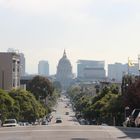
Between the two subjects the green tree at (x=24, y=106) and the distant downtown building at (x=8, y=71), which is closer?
the green tree at (x=24, y=106)

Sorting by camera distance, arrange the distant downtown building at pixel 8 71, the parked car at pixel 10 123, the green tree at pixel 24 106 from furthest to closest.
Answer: the distant downtown building at pixel 8 71
the green tree at pixel 24 106
the parked car at pixel 10 123

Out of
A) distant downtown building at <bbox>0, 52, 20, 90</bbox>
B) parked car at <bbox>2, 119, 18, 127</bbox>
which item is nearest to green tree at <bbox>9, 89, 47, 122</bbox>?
distant downtown building at <bbox>0, 52, 20, 90</bbox>

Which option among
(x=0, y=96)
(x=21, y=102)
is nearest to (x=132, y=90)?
(x=0, y=96)

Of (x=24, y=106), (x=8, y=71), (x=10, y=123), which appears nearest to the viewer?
(x=10, y=123)

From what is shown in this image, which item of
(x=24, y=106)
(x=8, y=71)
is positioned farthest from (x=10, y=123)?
(x=8, y=71)

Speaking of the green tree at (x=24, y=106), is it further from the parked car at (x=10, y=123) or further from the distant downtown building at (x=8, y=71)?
the parked car at (x=10, y=123)

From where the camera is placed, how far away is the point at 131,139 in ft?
96.0

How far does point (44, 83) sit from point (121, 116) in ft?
247

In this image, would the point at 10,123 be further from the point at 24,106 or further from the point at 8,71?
the point at 8,71

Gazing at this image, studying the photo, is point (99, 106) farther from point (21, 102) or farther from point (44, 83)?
point (44, 83)

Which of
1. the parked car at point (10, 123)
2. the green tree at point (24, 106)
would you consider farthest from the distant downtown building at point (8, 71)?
the parked car at point (10, 123)

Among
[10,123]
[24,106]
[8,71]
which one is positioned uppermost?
[8,71]

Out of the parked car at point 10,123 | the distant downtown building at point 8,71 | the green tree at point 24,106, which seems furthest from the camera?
the distant downtown building at point 8,71

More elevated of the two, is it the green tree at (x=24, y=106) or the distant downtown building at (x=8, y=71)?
the distant downtown building at (x=8, y=71)
